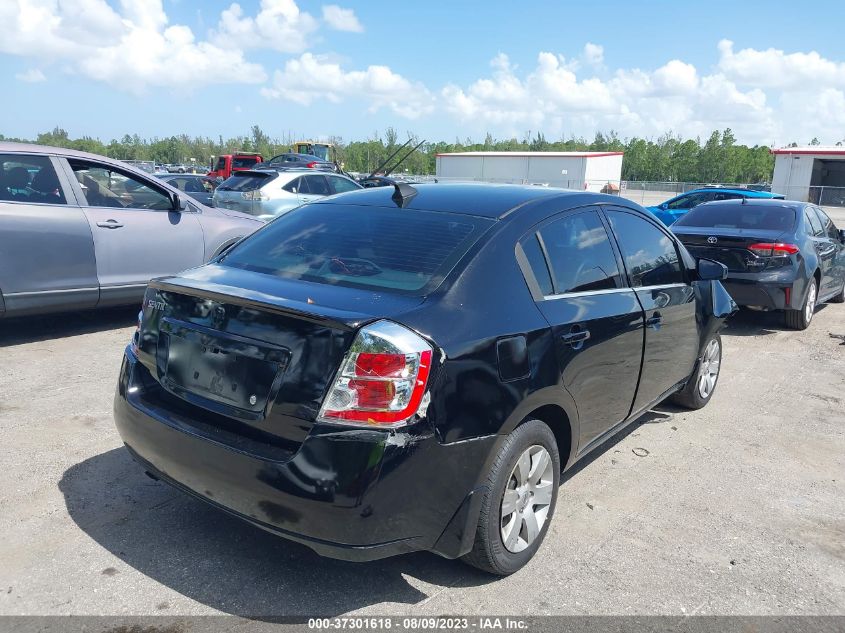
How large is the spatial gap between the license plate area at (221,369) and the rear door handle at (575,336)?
133cm

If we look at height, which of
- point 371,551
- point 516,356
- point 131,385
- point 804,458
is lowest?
point 804,458

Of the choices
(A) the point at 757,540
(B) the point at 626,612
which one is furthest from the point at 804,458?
(B) the point at 626,612

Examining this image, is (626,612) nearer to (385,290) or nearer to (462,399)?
(462,399)

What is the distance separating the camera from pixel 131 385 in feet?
10.4

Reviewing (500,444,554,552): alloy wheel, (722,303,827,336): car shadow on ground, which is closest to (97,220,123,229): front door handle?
(500,444,554,552): alloy wheel

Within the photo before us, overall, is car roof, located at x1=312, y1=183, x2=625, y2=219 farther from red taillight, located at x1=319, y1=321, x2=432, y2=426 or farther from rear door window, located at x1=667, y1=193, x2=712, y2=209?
rear door window, located at x1=667, y1=193, x2=712, y2=209

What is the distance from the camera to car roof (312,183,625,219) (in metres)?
3.46

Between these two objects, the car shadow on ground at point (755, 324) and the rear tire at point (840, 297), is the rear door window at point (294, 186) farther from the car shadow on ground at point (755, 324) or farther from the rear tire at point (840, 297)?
the rear tire at point (840, 297)

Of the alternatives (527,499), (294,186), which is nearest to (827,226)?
(527,499)

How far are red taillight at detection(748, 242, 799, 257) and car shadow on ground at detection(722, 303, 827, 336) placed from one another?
3.37 feet

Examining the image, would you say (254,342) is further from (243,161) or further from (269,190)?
(243,161)

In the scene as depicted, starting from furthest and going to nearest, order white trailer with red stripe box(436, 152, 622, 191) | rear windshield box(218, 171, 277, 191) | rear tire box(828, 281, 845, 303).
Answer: white trailer with red stripe box(436, 152, 622, 191), rear windshield box(218, 171, 277, 191), rear tire box(828, 281, 845, 303)

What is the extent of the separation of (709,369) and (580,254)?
8.01 ft

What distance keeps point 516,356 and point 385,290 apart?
24.6 inches
